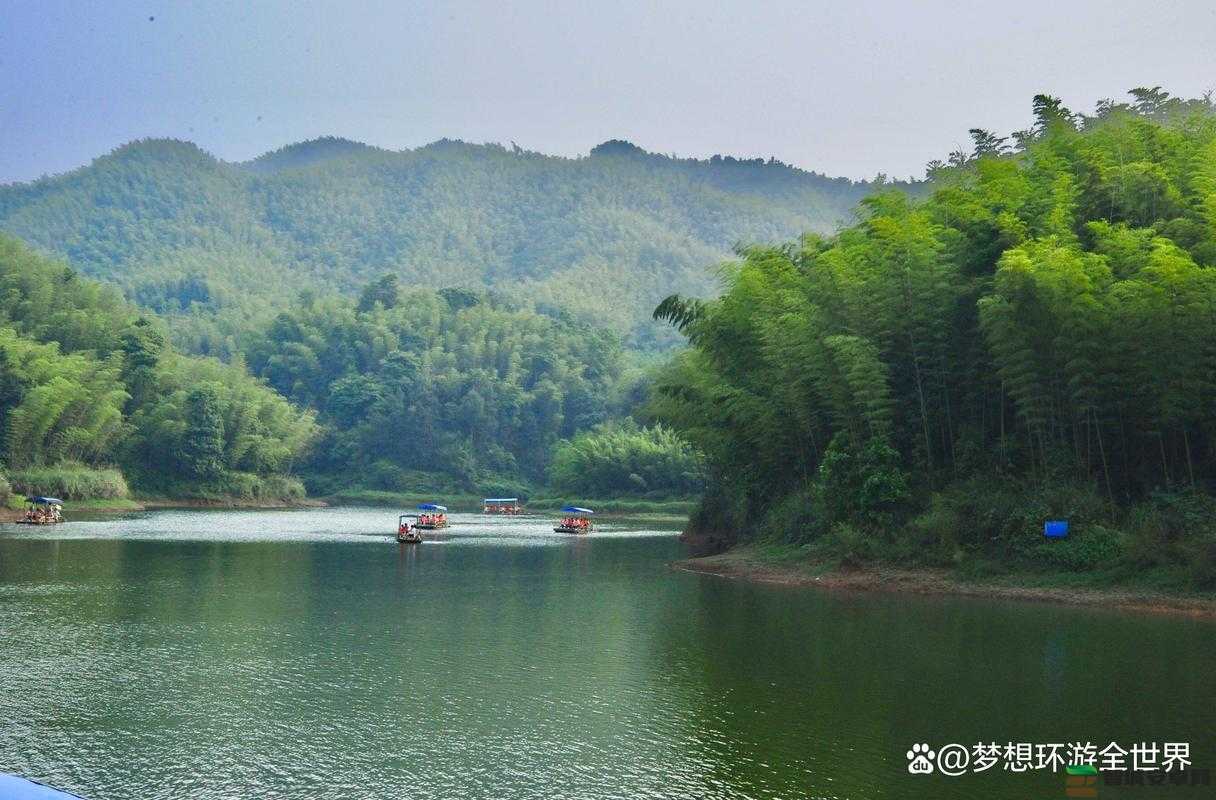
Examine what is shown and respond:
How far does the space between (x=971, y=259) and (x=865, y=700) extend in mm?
17762

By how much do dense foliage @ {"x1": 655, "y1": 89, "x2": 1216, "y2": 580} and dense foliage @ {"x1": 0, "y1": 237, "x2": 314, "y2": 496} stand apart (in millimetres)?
44665

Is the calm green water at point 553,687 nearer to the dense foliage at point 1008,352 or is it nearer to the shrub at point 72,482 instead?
the dense foliage at point 1008,352

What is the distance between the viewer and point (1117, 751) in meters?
14.2

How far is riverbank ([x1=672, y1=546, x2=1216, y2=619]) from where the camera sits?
2562 cm

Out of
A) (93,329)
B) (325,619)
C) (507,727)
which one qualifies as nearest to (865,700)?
(507,727)

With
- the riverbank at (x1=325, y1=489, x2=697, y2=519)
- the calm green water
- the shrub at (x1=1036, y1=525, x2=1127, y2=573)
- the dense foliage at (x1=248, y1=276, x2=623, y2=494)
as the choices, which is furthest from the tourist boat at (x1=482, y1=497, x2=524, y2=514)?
the shrub at (x1=1036, y1=525, x2=1127, y2=573)

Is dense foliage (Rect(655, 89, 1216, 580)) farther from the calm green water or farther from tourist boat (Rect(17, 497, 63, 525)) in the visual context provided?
tourist boat (Rect(17, 497, 63, 525))

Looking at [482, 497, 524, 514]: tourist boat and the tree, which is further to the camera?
[482, 497, 524, 514]: tourist boat

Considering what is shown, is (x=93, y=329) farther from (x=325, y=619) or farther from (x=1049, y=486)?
(x=1049, y=486)

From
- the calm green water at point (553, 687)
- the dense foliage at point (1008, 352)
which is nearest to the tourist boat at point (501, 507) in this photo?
the dense foliage at point (1008, 352)

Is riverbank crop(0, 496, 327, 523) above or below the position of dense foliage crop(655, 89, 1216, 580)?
below

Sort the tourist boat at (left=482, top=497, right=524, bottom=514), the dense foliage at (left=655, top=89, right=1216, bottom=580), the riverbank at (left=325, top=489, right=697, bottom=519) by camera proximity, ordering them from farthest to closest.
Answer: the tourist boat at (left=482, top=497, right=524, bottom=514) → the riverbank at (left=325, top=489, right=697, bottom=519) → the dense foliage at (left=655, top=89, right=1216, bottom=580)

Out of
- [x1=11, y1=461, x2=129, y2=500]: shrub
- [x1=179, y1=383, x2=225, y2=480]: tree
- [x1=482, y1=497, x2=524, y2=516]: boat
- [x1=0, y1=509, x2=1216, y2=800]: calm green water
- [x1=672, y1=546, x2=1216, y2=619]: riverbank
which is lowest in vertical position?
[x1=0, y1=509, x2=1216, y2=800]: calm green water

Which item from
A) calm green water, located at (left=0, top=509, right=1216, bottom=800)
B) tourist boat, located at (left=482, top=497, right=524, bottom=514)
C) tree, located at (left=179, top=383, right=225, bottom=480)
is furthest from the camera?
tourist boat, located at (left=482, top=497, right=524, bottom=514)
